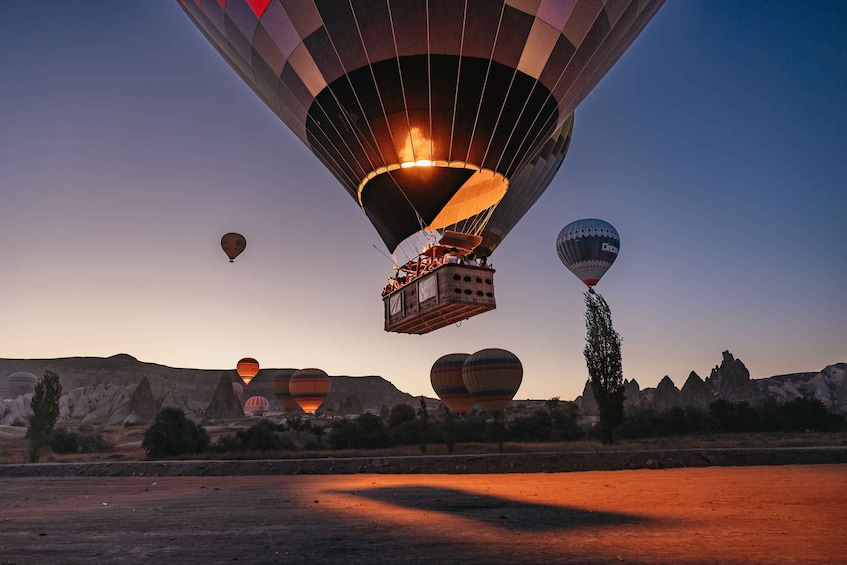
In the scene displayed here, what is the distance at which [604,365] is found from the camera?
105 feet

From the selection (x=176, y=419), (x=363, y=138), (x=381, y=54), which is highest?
(x=381, y=54)

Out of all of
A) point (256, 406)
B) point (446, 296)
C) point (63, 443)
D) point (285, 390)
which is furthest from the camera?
point (256, 406)

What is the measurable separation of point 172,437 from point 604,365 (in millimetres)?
24651

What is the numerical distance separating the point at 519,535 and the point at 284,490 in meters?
8.04

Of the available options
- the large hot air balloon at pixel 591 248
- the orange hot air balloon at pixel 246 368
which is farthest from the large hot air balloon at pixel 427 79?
the orange hot air balloon at pixel 246 368

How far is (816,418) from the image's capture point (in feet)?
123

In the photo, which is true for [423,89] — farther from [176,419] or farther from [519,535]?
[176,419]

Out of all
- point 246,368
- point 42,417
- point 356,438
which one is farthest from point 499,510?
point 246,368

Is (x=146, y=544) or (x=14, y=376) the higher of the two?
(x=14, y=376)

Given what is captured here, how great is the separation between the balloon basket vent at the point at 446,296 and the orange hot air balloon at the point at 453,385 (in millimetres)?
36157

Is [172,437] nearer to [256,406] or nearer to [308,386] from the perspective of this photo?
[308,386]

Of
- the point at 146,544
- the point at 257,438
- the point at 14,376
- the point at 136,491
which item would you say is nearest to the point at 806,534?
the point at 146,544

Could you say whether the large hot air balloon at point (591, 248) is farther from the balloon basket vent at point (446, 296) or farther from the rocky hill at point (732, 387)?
the rocky hill at point (732, 387)

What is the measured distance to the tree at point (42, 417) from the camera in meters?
26.8
